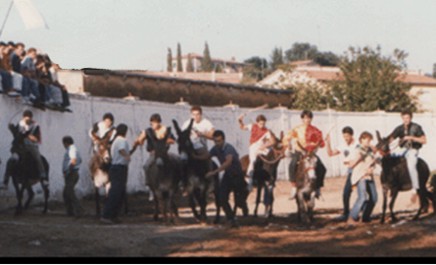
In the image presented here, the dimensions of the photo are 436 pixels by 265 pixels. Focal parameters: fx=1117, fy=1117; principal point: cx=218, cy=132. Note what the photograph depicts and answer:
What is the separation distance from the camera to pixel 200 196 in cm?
1919

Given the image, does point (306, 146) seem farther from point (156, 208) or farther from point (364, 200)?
point (156, 208)

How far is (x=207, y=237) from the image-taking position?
16297mm

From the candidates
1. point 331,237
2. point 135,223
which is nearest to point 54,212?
point 135,223

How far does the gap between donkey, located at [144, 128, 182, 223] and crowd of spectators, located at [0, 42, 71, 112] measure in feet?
18.8

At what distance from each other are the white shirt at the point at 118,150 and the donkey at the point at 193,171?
1022 mm

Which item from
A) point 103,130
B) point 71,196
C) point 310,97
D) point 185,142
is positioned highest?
point 310,97

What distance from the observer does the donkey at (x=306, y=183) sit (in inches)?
774

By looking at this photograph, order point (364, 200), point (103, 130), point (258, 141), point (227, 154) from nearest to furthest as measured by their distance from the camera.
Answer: point (227, 154) → point (364, 200) → point (103, 130) → point (258, 141)

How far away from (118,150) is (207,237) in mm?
3651

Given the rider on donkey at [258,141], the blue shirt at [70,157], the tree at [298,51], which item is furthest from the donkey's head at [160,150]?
the tree at [298,51]

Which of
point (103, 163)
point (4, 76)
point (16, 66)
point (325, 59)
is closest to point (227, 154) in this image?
point (103, 163)

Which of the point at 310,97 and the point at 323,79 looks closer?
the point at 310,97

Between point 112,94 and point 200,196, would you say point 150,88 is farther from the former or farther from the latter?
point 200,196

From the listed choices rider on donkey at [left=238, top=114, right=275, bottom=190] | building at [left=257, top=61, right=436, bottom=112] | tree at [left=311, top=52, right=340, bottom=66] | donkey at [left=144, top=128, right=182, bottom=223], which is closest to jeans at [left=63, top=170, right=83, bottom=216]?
donkey at [left=144, top=128, right=182, bottom=223]
